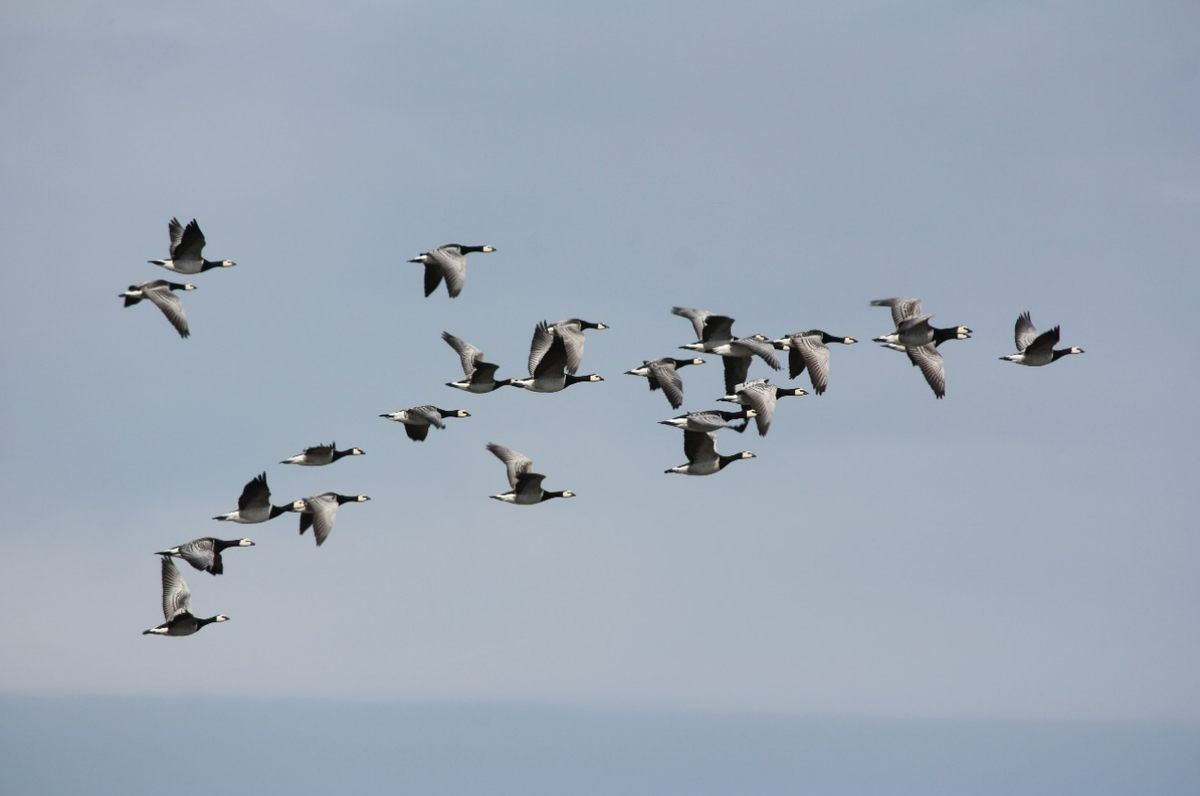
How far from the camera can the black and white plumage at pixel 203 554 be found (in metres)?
40.0

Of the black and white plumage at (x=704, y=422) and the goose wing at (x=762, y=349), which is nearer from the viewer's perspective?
the black and white plumage at (x=704, y=422)

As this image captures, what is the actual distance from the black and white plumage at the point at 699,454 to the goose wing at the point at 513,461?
11.9 feet

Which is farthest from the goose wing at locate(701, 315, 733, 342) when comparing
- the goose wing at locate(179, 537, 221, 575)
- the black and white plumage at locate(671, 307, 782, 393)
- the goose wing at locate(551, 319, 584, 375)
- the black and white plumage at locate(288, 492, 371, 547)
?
the goose wing at locate(179, 537, 221, 575)

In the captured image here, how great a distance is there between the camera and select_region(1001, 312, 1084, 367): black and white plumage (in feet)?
143

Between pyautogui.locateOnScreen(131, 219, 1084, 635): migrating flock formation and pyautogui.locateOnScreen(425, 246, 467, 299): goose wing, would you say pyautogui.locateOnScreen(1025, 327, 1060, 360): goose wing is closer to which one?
pyautogui.locateOnScreen(131, 219, 1084, 635): migrating flock formation

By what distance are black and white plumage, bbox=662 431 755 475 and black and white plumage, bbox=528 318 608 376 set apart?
3.39 m

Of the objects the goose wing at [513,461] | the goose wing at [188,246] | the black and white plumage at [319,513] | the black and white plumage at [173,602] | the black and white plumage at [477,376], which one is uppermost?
the goose wing at [188,246]

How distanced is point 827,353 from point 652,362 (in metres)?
4.57

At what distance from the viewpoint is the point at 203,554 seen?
40281 millimetres

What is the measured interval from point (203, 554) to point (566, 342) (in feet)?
33.7

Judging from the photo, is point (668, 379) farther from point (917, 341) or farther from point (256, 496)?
point (256, 496)

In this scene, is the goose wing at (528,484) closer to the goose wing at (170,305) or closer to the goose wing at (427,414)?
the goose wing at (427,414)


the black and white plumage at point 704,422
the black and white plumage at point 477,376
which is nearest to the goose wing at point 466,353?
the black and white plumage at point 477,376

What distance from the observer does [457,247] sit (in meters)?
42.5
